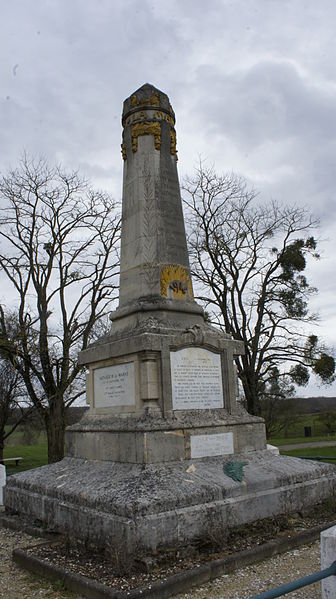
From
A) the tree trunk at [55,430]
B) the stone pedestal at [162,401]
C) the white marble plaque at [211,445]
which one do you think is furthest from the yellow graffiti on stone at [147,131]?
the tree trunk at [55,430]

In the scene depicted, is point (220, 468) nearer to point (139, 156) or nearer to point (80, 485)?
point (80, 485)

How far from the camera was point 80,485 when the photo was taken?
6359 millimetres

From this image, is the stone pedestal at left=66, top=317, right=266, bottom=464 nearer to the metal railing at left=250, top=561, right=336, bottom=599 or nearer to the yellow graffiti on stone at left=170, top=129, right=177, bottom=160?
the yellow graffiti on stone at left=170, top=129, right=177, bottom=160

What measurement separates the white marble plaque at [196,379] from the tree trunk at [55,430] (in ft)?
31.7

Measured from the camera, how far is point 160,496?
5.47 meters

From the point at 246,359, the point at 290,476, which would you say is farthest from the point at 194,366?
the point at 246,359

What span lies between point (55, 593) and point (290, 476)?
11.5 feet

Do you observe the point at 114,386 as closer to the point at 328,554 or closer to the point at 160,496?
the point at 160,496

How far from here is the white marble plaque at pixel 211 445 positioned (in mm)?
6720

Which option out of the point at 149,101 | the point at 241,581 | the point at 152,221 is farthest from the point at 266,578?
the point at 149,101

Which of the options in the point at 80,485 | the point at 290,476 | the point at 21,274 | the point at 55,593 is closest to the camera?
the point at 55,593

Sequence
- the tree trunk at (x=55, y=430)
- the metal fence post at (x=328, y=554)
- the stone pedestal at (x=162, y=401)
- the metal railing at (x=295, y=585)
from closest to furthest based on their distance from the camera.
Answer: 1. the metal railing at (x=295, y=585)
2. the metal fence post at (x=328, y=554)
3. the stone pedestal at (x=162, y=401)
4. the tree trunk at (x=55, y=430)

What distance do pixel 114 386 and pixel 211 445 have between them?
1.63 metres

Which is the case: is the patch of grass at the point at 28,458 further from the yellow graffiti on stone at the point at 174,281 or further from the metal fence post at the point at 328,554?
the metal fence post at the point at 328,554
